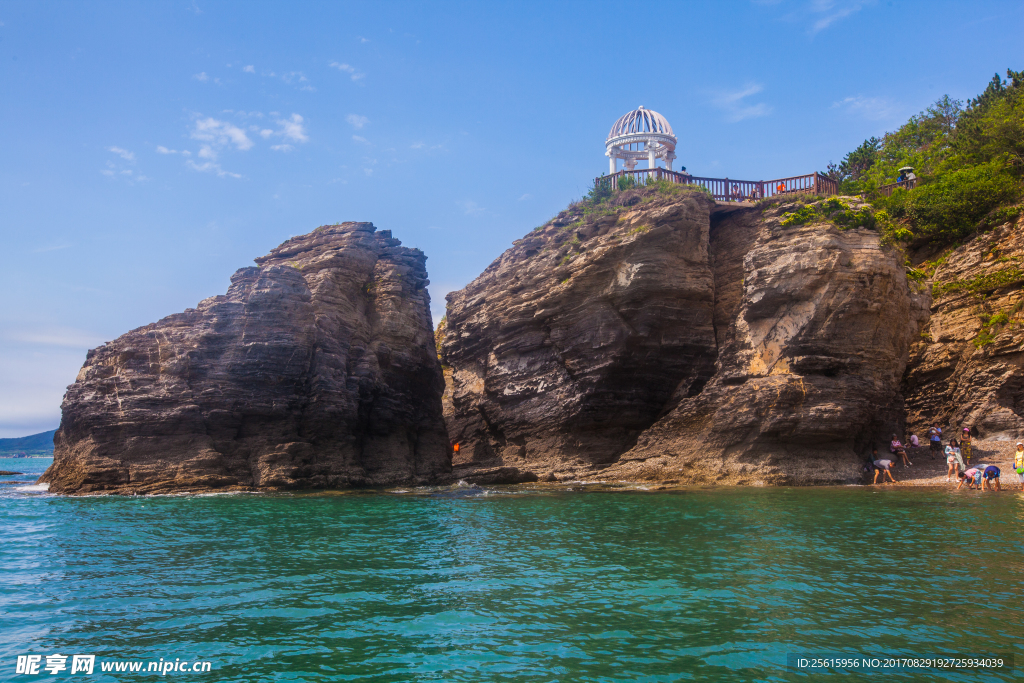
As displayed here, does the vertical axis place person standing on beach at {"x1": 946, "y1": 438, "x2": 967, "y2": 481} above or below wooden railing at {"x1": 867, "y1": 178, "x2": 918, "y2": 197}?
below

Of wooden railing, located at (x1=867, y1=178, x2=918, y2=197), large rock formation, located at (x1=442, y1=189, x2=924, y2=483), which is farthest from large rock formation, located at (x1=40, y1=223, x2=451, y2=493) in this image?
wooden railing, located at (x1=867, y1=178, x2=918, y2=197)

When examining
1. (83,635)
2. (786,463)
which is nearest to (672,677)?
(83,635)

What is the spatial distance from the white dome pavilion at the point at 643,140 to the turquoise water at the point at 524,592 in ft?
94.7

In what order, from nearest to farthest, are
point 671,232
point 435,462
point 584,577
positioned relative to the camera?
point 584,577 → point 671,232 → point 435,462

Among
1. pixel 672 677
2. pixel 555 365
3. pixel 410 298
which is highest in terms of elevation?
pixel 410 298

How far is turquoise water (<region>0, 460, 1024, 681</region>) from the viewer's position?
21.9ft

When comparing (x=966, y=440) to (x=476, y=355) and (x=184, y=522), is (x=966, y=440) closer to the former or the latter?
(x=476, y=355)

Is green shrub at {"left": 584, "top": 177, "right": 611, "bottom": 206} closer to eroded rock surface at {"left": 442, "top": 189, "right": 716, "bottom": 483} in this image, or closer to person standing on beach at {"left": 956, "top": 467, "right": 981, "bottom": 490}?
eroded rock surface at {"left": 442, "top": 189, "right": 716, "bottom": 483}

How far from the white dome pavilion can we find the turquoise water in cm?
2888

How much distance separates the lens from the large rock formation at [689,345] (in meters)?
25.8

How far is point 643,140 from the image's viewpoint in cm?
4097

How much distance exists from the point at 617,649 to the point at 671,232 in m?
25.0

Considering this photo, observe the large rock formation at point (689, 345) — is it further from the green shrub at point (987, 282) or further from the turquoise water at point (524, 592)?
the turquoise water at point (524, 592)

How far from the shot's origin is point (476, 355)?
129ft
